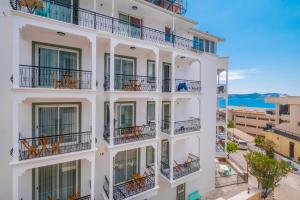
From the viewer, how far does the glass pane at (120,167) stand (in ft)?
37.3

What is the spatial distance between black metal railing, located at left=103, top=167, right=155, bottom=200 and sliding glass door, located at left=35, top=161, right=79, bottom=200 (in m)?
2.03

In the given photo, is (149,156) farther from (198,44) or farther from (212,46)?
(212,46)

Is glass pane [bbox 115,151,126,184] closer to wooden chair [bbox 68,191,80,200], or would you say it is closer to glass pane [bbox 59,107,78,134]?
wooden chair [bbox 68,191,80,200]

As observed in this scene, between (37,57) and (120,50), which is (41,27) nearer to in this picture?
(37,57)

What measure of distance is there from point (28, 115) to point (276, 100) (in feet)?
142

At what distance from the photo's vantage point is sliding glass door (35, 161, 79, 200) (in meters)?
8.74

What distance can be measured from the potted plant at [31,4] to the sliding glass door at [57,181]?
7940 millimetres

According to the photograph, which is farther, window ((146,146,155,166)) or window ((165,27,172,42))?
window ((165,27,172,42))

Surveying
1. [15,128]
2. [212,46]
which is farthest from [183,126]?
[15,128]

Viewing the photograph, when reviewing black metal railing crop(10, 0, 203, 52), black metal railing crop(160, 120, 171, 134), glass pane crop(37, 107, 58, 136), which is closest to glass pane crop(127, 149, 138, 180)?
black metal railing crop(160, 120, 171, 134)

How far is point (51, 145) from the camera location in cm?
851

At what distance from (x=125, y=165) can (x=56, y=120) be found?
5.47 meters

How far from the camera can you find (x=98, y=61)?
1066cm

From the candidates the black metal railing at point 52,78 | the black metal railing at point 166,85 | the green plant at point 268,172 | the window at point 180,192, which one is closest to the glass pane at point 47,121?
the black metal railing at point 52,78
